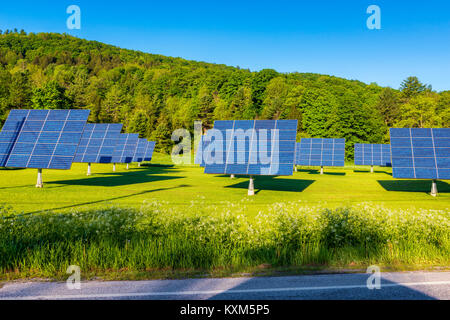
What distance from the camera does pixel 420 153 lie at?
2545 centimetres

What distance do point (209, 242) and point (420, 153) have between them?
2169 cm

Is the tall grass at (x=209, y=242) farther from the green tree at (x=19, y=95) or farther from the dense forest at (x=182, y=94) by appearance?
the green tree at (x=19, y=95)

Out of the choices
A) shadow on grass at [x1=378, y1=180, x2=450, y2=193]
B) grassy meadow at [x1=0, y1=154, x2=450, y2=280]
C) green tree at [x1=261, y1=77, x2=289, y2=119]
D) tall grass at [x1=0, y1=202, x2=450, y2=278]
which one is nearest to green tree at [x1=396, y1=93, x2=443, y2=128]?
A: green tree at [x1=261, y1=77, x2=289, y2=119]

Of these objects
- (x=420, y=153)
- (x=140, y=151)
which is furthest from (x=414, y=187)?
(x=140, y=151)

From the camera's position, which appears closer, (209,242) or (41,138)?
(209,242)

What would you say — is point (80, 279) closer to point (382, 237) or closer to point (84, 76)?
point (382, 237)

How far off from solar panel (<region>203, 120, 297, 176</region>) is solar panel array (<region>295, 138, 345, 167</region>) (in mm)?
22565

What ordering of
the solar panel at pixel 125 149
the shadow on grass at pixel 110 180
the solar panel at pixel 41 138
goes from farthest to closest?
1. the solar panel at pixel 125 149
2. the shadow on grass at pixel 110 180
3. the solar panel at pixel 41 138

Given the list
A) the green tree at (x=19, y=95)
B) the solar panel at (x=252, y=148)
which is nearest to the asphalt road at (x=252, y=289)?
the solar panel at (x=252, y=148)

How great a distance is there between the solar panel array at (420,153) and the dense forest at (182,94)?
231 ft

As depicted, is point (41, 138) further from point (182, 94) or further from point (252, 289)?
point (182, 94)

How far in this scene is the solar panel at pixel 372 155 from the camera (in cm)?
5272
